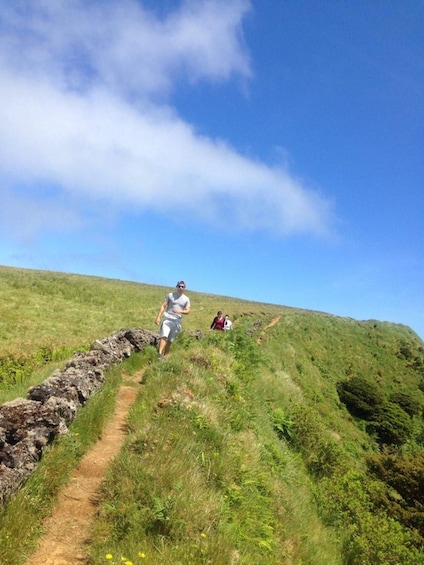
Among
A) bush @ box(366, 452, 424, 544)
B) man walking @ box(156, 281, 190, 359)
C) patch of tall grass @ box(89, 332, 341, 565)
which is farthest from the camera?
bush @ box(366, 452, 424, 544)

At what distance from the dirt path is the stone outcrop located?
601 mm

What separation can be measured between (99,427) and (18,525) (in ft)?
10.0

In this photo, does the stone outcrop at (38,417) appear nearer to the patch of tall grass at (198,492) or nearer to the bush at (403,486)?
the patch of tall grass at (198,492)

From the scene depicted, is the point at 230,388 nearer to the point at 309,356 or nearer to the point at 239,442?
the point at 239,442

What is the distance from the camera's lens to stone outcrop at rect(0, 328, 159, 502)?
508cm

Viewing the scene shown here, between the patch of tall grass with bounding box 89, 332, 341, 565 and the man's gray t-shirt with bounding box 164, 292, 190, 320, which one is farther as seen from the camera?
the man's gray t-shirt with bounding box 164, 292, 190, 320

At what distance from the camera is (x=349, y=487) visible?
11969mm

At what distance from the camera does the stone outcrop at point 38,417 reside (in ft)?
16.7

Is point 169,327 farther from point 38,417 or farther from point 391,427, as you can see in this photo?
point 391,427

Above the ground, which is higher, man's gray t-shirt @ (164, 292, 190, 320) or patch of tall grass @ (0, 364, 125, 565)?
man's gray t-shirt @ (164, 292, 190, 320)

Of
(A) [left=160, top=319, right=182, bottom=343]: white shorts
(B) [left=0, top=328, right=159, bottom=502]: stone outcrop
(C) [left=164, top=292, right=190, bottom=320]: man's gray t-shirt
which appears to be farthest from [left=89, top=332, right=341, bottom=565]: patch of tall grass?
(C) [left=164, top=292, right=190, bottom=320]: man's gray t-shirt

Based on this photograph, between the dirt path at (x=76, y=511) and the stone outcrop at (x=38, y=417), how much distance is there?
601mm

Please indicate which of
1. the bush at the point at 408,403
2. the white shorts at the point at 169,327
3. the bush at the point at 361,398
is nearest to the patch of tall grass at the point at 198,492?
the white shorts at the point at 169,327

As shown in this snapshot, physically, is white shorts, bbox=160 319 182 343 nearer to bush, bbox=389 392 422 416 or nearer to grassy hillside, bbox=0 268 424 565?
grassy hillside, bbox=0 268 424 565
